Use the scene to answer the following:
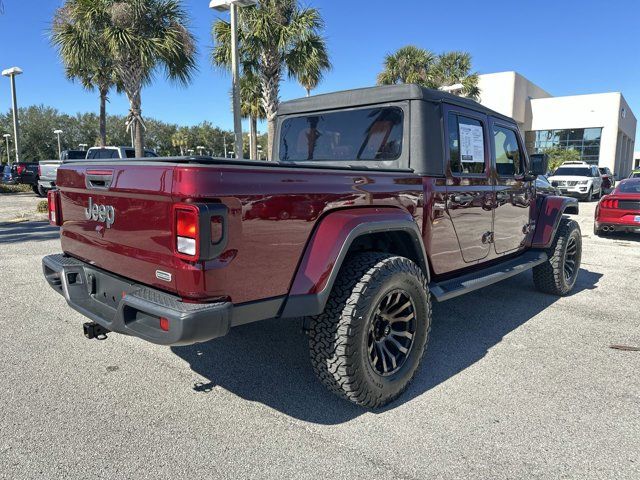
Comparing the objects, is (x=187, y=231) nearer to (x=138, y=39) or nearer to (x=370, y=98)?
(x=370, y=98)

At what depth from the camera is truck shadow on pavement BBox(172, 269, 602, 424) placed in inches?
114

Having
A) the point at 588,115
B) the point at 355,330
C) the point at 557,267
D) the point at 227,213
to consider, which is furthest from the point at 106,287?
the point at 588,115

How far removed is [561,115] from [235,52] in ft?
112

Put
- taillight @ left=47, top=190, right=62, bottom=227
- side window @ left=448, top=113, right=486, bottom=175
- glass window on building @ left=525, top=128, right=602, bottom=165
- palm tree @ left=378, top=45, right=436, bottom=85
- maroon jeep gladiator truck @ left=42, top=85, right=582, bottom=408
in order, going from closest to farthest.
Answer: maroon jeep gladiator truck @ left=42, top=85, right=582, bottom=408 < taillight @ left=47, top=190, right=62, bottom=227 < side window @ left=448, top=113, right=486, bottom=175 < palm tree @ left=378, top=45, right=436, bottom=85 < glass window on building @ left=525, top=128, right=602, bottom=165

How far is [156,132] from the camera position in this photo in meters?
71.9

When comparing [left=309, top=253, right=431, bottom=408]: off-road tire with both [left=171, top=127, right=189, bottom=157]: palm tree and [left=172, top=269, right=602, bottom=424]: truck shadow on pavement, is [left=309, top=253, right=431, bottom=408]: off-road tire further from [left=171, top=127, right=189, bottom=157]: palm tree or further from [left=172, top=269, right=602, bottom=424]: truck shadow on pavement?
[left=171, top=127, right=189, bottom=157]: palm tree

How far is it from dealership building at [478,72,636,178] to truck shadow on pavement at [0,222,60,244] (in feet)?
104

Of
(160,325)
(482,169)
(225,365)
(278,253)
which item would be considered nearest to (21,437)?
(160,325)

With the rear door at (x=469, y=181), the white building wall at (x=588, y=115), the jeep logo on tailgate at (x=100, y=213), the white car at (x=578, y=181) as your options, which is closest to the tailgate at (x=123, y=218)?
the jeep logo on tailgate at (x=100, y=213)

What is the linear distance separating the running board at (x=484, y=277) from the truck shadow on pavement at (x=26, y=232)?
771 cm

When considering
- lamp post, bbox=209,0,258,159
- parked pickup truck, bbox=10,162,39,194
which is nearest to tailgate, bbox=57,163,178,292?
lamp post, bbox=209,0,258,159

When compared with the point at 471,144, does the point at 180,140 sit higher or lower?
higher

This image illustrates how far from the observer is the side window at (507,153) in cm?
434

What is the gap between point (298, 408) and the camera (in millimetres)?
2814
